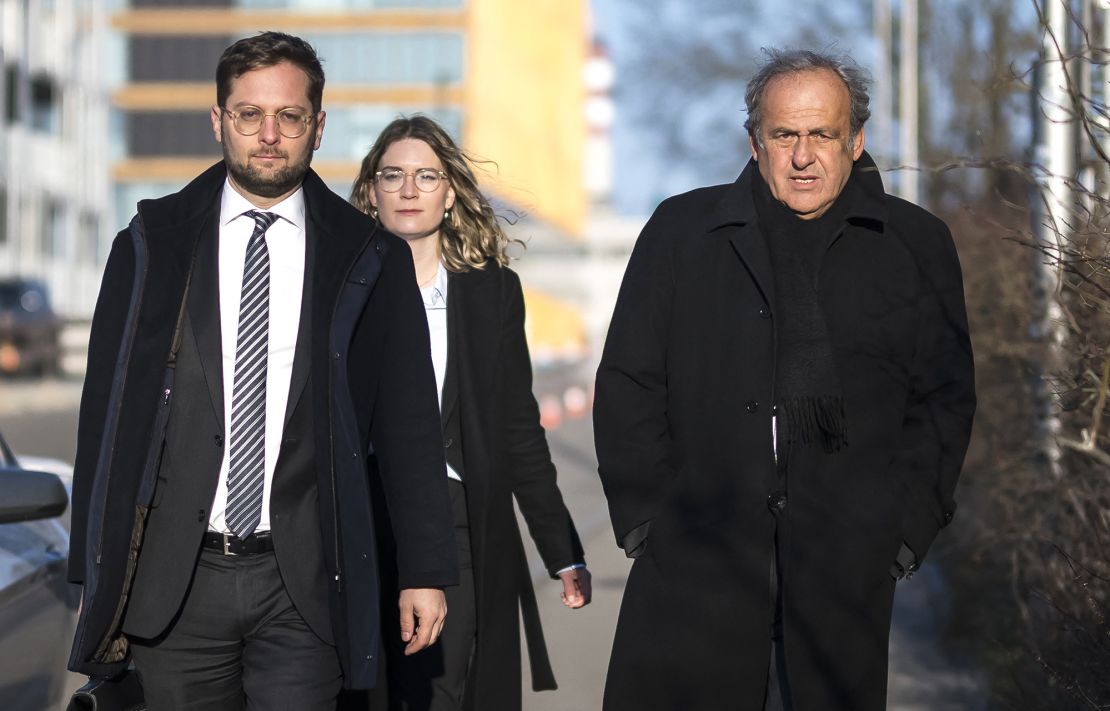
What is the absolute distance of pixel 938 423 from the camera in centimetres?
433

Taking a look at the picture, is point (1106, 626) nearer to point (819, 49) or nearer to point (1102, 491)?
point (1102, 491)

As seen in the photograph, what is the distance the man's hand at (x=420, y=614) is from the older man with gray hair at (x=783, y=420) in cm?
42

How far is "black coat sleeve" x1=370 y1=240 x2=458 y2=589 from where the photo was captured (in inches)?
168

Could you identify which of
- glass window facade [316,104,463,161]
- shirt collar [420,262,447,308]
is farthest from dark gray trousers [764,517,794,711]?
glass window facade [316,104,463,161]

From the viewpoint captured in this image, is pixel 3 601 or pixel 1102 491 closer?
pixel 3 601

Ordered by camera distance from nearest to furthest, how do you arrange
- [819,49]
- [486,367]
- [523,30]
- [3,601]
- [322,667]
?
[322,667] → [819,49] → [3,601] → [486,367] → [523,30]

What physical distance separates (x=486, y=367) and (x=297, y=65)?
5.81 ft

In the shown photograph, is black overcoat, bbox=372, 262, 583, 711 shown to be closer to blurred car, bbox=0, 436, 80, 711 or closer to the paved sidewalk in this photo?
blurred car, bbox=0, 436, 80, 711

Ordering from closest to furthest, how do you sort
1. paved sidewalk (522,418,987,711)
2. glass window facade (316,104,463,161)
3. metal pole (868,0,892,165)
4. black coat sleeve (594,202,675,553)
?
1. black coat sleeve (594,202,675,553)
2. paved sidewalk (522,418,987,711)
3. metal pole (868,0,892,165)
4. glass window facade (316,104,463,161)

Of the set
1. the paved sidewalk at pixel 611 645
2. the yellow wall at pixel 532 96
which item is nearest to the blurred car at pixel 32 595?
the paved sidewalk at pixel 611 645

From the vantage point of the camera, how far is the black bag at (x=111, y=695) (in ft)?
13.3

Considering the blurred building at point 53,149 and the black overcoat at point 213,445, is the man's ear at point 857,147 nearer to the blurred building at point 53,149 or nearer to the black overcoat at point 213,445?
the black overcoat at point 213,445

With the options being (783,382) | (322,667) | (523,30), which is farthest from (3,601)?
(523,30)

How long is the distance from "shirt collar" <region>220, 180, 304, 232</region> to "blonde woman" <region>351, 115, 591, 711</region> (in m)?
1.32
